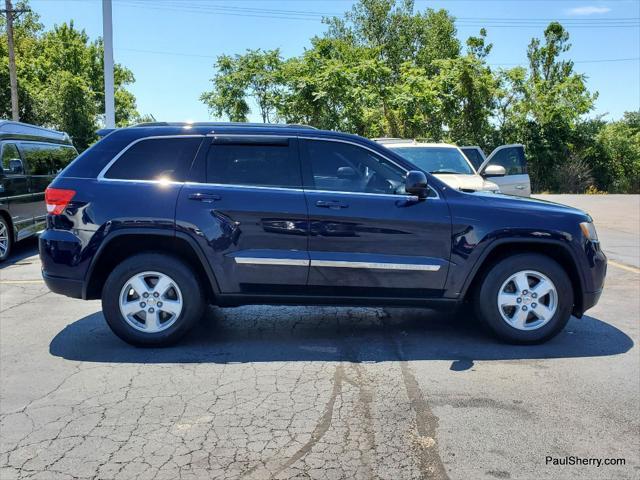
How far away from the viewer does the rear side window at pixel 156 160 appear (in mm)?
5176

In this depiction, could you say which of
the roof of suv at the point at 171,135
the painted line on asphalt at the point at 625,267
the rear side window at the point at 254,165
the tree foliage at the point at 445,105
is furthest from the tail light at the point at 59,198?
the tree foliage at the point at 445,105

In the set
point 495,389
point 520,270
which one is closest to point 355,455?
point 495,389

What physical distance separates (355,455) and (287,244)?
214cm

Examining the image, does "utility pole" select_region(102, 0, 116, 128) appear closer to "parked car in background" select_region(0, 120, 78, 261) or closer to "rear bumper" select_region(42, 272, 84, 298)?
"parked car in background" select_region(0, 120, 78, 261)

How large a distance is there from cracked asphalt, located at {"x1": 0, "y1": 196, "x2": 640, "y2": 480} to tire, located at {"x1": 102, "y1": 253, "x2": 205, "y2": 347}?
6.9 inches

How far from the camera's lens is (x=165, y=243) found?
5207 mm

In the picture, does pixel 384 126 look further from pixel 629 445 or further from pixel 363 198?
pixel 629 445

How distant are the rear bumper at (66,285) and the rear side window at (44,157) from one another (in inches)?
253

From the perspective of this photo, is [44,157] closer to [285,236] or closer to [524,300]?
[285,236]

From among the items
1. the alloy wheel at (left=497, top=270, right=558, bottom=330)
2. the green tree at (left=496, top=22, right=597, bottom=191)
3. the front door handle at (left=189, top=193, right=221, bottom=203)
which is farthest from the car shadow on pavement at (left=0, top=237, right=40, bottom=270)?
the green tree at (left=496, top=22, right=597, bottom=191)

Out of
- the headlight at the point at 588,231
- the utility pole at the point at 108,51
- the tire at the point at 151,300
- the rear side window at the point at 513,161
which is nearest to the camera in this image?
the tire at the point at 151,300

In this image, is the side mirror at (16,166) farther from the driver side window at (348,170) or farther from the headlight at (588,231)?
the headlight at (588,231)

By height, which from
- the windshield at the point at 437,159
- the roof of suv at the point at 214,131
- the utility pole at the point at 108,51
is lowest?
the windshield at the point at 437,159
